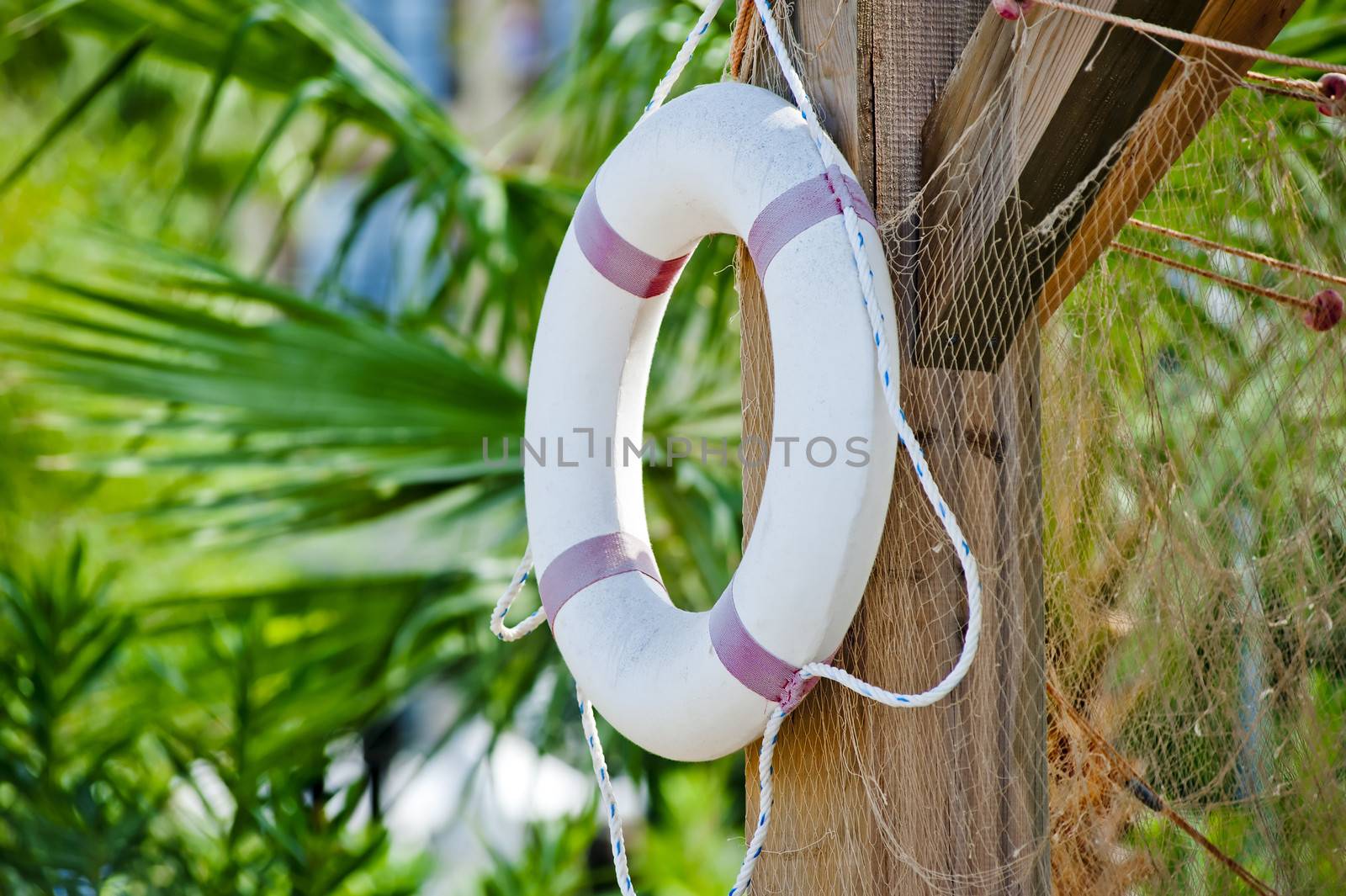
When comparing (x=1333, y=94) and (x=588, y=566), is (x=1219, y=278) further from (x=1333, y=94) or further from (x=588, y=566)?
(x=588, y=566)

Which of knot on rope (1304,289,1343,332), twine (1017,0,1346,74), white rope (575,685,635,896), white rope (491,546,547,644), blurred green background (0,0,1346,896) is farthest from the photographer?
blurred green background (0,0,1346,896)

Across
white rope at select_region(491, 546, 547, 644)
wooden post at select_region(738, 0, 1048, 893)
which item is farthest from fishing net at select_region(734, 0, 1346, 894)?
white rope at select_region(491, 546, 547, 644)

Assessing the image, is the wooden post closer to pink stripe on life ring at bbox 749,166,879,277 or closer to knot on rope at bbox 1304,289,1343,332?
pink stripe on life ring at bbox 749,166,879,277

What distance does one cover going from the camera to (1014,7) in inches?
27.0

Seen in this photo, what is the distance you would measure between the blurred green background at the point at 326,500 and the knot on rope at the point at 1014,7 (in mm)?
843

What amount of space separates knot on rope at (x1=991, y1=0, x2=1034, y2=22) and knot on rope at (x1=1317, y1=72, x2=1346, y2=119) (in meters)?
0.17

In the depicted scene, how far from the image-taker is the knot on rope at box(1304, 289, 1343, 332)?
721 mm

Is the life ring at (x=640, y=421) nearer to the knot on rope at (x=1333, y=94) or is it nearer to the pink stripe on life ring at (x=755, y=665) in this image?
the pink stripe on life ring at (x=755, y=665)

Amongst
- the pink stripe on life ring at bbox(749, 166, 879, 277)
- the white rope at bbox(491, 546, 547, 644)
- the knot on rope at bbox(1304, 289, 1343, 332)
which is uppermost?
the knot on rope at bbox(1304, 289, 1343, 332)

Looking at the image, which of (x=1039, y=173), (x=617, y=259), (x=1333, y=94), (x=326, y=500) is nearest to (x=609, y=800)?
(x=617, y=259)

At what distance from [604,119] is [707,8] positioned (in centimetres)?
110

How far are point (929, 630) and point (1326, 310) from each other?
314 millimetres

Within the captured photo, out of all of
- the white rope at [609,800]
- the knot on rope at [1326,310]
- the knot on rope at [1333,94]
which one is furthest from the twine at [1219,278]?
the white rope at [609,800]

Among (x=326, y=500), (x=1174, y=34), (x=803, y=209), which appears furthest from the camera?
(x=326, y=500)
